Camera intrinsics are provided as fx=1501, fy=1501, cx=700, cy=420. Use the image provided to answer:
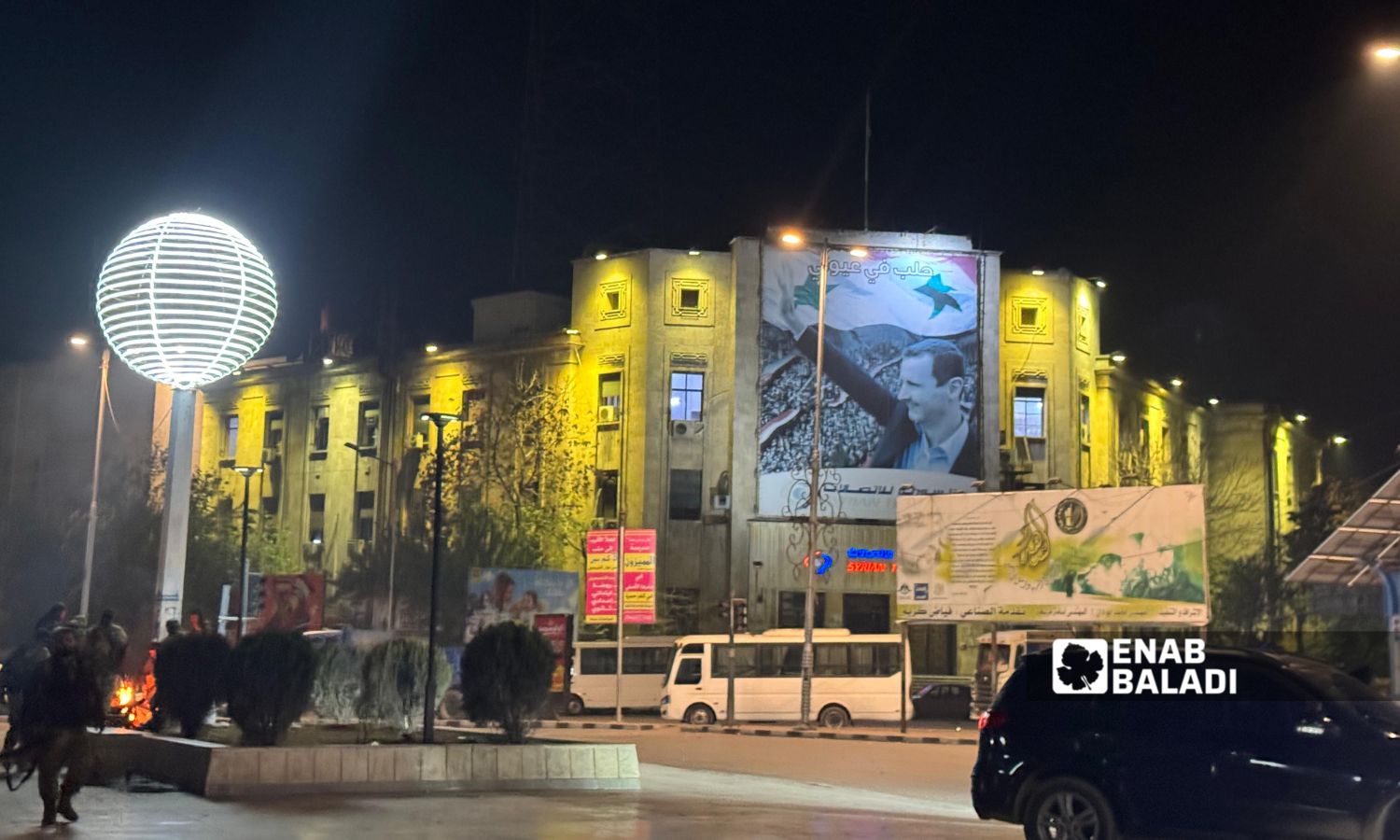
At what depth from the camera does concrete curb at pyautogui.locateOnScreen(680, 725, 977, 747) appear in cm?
3119

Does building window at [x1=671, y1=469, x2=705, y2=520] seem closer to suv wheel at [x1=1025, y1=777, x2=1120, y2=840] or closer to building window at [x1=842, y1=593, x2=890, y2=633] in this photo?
building window at [x1=842, y1=593, x2=890, y2=633]

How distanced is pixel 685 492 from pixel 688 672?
14096 mm

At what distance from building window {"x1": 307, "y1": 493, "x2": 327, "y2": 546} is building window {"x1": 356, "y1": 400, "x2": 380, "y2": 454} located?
2.88 meters

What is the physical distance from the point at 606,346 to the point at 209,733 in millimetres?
35255

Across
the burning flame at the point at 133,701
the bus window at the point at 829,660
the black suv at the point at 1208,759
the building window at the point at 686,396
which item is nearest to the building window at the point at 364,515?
the building window at the point at 686,396

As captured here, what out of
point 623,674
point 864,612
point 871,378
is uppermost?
point 871,378

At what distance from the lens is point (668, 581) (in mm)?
50938

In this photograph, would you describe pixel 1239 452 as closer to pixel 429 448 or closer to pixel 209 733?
pixel 429 448

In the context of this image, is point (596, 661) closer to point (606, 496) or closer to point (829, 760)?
point (606, 496)

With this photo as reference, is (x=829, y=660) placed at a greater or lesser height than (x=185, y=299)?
lesser

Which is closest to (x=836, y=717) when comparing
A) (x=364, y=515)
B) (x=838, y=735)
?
(x=838, y=735)

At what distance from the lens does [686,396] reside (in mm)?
52188

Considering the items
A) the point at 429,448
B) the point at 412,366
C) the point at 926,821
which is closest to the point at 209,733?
the point at 926,821

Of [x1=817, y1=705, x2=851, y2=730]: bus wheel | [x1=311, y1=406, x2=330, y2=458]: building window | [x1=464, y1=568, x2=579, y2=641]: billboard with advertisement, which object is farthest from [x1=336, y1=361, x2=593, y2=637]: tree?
[x1=817, y1=705, x2=851, y2=730]: bus wheel
